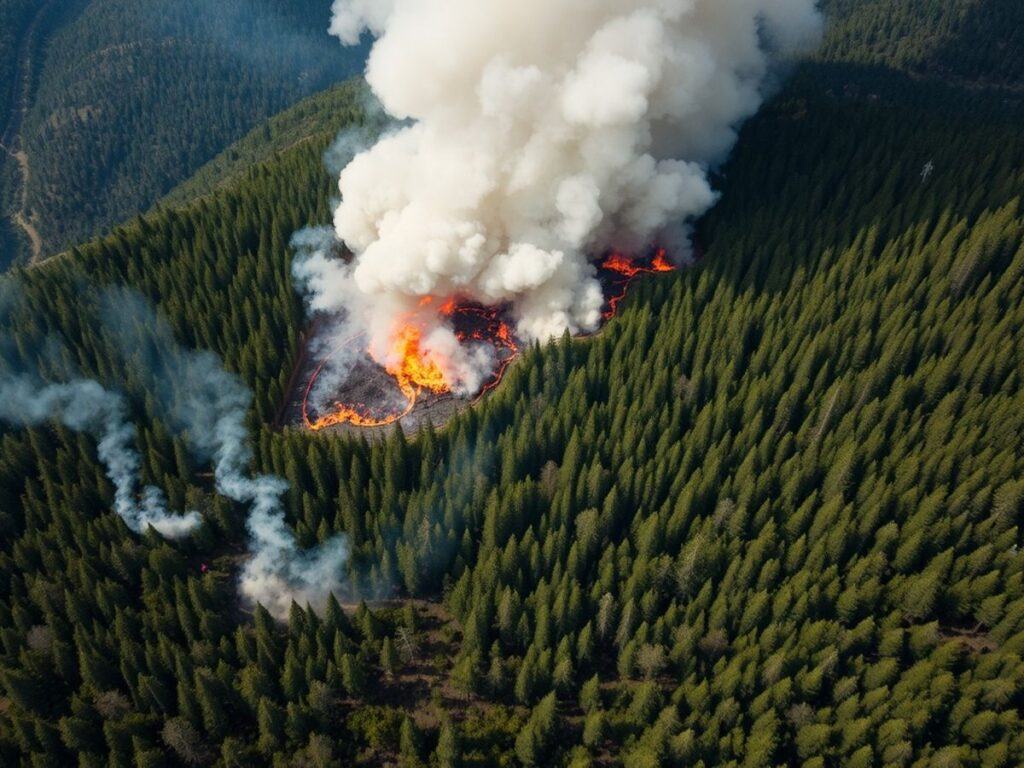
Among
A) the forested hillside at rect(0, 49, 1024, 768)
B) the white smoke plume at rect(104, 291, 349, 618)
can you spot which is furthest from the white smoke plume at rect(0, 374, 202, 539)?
the white smoke plume at rect(104, 291, 349, 618)

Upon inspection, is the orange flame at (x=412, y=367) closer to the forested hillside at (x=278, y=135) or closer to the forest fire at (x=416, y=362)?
the forest fire at (x=416, y=362)

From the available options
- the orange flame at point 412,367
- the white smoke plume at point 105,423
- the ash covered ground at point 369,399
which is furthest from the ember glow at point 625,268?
the white smoke plume at point 105,423

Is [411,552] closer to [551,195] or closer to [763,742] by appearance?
[763,742]

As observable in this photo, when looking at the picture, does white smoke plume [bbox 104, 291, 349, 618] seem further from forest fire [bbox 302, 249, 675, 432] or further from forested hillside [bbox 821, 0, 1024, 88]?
forested hillside [bbox 821, 0, 1024, 88]

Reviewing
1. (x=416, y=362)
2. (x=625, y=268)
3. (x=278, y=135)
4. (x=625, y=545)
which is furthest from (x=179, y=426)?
(x=278, y=135)

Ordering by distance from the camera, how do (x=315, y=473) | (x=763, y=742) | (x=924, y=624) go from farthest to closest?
(x=315, y=473) < (x=924, y=624) < (x=763, y=742)

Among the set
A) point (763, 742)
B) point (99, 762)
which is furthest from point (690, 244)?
point (99, 762)

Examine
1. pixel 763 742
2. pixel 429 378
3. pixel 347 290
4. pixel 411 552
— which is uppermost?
pixel 347 290

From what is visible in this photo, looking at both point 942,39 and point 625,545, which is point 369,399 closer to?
point 625,545
